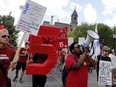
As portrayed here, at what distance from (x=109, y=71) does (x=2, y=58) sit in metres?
3.00

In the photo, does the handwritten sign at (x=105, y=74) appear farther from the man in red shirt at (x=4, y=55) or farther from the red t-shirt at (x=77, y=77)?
the man in red shirt at (x=4, y=55)

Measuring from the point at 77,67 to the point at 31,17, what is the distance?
6.30 ft

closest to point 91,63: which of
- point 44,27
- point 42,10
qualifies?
point 42,10

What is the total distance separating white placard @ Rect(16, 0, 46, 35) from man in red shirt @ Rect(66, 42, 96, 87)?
1.39 meters

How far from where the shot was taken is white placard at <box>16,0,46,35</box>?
721 centimetres

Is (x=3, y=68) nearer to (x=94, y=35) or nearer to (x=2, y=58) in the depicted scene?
(x=2, y=58)

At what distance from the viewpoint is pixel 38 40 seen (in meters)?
10.5

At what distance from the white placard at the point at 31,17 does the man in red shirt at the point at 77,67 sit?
1.39 metres

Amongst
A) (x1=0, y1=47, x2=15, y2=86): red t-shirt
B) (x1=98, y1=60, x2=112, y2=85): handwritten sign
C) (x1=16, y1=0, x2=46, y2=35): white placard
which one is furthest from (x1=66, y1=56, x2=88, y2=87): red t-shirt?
(x1=98, y1=60, x2=112, y2=85): handwritten sign

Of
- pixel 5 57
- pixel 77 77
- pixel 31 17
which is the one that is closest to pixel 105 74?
pixel 77 77

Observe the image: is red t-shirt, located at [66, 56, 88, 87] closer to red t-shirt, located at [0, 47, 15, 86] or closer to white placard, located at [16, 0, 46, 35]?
red t-shirt, located at [0, 47, 15, 86]

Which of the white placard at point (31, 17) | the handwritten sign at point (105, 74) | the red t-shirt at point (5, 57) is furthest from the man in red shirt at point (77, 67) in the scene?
the handwritten sign at point (105, 74)

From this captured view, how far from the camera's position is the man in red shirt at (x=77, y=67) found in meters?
6.02

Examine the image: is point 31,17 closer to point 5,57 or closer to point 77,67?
point 77,67
